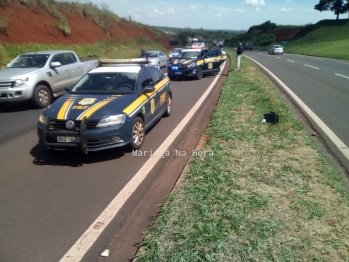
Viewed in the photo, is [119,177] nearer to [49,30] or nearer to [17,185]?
[17,185]

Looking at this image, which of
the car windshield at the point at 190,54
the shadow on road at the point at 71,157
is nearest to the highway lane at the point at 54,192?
the shadow on road at the point at 71,157

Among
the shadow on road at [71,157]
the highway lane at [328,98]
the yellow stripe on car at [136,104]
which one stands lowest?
the shadow on road at [71,157]

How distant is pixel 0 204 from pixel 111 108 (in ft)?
7.71

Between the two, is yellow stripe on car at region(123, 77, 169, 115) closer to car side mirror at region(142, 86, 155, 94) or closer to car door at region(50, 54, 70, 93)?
Answer: car side mirror at region(142, 86, 155, 94)

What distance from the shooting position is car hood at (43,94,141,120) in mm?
5525

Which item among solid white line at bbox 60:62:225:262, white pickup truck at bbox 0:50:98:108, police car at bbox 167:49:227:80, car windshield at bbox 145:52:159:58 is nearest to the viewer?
solid white line at bbox 60:62:225:262

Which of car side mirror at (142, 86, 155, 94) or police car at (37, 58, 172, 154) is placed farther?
car side mirror at (142, 86, 155, 94)

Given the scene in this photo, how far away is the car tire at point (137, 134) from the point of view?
19.6 feet

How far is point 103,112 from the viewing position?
5613mm

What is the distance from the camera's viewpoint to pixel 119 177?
501 cm

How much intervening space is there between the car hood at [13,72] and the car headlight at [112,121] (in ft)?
18.4

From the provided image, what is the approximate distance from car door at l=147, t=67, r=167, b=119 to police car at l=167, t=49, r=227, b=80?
8.17 metres

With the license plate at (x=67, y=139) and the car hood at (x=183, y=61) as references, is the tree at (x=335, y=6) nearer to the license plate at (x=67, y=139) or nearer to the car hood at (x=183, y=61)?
the car hood at (x=183, y=61)

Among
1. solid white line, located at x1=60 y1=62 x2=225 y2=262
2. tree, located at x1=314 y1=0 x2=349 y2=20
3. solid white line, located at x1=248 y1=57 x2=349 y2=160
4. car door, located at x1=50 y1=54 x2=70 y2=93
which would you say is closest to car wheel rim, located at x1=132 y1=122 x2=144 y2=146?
solid white line, located at x1=60 y1=62 x2=225 y2=262
